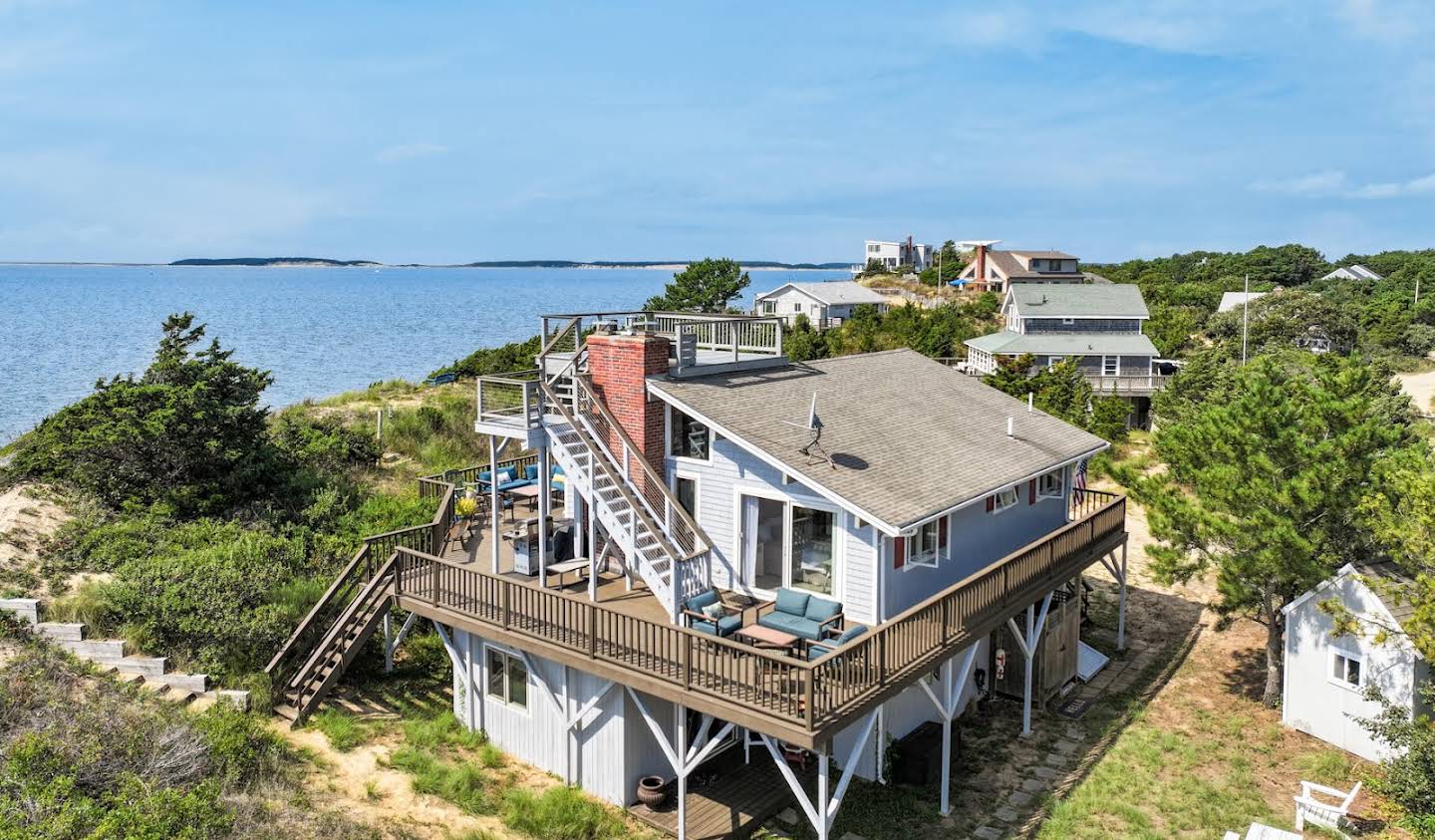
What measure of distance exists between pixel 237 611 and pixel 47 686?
3.34m

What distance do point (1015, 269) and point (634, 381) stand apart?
98939mm

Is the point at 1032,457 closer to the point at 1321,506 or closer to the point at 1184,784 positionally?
the point at 1321,506

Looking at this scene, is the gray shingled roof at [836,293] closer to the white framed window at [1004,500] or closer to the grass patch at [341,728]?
the white framed window at [1004,500]

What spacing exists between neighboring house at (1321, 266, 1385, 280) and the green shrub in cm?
14083

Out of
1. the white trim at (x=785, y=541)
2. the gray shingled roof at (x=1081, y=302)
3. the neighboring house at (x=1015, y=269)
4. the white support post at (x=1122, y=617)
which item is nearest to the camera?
the white trim at (x=785, y=541)

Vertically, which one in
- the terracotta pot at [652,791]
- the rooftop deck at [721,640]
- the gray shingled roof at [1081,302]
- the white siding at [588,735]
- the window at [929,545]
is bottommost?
the terracotta pot at [652,791]

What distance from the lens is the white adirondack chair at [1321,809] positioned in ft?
47.6

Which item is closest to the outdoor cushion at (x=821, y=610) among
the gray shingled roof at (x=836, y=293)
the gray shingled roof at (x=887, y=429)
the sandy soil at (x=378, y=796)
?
the gray shingled roof at (x=887, y=429)

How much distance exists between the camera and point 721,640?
13000mm

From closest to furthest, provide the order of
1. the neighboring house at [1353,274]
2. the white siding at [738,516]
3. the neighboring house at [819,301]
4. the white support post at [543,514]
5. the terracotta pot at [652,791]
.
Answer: the terracotta pot at [652,791]
the white siding at [738,516]
the white support post at [543,514]
the neighboring house at [819,301]
the neighboring house at [1353,274]

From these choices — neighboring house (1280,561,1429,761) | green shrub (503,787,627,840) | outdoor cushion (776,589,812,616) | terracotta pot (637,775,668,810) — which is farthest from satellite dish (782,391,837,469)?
neighboring house (1280,561,1429,761)

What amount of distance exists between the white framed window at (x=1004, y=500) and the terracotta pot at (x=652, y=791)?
825 cm

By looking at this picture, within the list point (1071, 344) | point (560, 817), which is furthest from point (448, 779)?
point (1071, 344)

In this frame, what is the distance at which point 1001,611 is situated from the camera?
54.3ft
